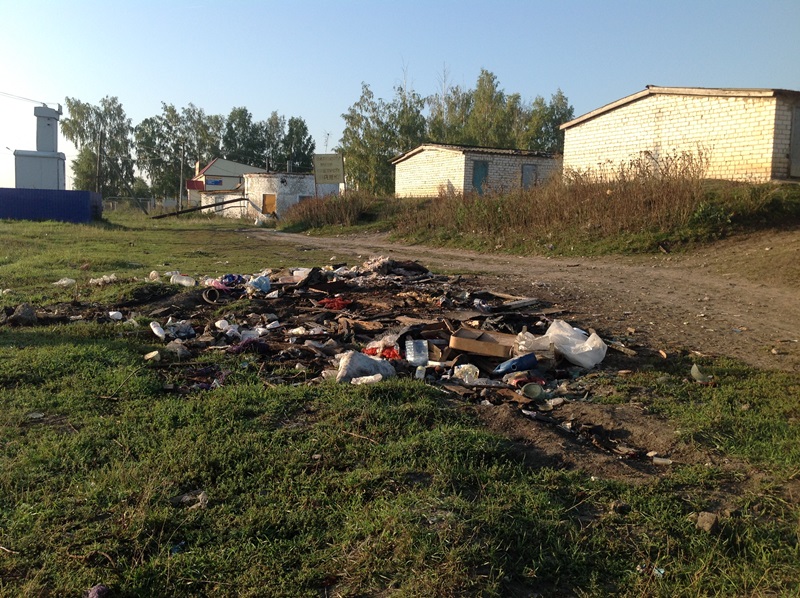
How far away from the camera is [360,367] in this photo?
18.1ft

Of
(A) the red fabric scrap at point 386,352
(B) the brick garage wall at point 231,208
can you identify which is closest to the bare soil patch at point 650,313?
(A) the red fabric scrap at point 386,352

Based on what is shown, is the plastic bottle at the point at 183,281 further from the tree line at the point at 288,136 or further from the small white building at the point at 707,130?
the tree line at the point at 288,136

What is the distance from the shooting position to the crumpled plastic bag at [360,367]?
213 inches

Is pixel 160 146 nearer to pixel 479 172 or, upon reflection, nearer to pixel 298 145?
pixel 298 145

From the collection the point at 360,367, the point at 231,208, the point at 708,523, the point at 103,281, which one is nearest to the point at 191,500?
the point at 360,367

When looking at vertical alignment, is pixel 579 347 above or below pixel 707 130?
below

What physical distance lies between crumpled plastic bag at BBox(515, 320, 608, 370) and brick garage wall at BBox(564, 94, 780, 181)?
14928mm

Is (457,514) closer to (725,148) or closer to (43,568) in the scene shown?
(43,568)

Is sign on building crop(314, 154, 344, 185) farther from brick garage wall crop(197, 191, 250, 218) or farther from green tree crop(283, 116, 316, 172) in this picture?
green tree crop(283, 116, 316, 172)

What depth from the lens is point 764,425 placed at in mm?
4383

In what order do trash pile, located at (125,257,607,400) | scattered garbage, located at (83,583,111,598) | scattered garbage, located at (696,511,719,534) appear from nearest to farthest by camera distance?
scattered garbage, located at (83,583,111,598) → scattered garbage, located at (696,511,719,534) → trash pile, located at (125,257,607,400)

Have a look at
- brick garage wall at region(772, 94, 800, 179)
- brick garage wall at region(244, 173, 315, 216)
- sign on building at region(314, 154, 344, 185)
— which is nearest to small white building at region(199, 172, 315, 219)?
brick garage wall at region(244, 173, 315, 216)

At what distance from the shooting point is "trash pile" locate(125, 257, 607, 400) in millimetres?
5633

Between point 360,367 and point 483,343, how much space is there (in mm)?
1275
